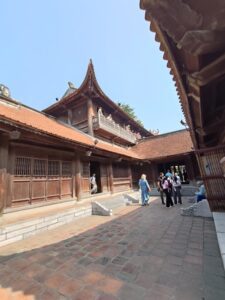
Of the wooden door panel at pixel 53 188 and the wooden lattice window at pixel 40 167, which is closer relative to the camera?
the wooden lattice window at pixel 40 167

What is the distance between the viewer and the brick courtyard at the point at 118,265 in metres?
2.43

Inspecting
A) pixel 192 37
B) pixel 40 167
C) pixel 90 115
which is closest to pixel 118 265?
pixel 192 37

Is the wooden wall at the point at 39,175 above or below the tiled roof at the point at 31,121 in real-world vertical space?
below

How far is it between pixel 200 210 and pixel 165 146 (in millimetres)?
12022

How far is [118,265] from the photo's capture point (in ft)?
10.4

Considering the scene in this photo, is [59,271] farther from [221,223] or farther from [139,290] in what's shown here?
[221,223]

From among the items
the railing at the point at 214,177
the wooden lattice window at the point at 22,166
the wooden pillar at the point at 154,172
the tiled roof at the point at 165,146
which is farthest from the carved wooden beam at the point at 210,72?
the wooden pillar at the point at 154,172

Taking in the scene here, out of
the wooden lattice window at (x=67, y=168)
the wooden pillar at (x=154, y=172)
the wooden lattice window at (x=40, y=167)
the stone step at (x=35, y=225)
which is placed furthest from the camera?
the wooden pillar at (x=154, y=172)

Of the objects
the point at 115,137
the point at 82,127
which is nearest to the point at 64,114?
the point at 82,127

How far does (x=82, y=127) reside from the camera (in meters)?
14.4

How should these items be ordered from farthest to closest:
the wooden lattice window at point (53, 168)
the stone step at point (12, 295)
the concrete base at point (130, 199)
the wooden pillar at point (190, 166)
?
the wooden pillar at point (190, 166) < the concrete base at point (130, 199) < the wooden lattice window at point (53, 168) < the stone step at point (12, 295)

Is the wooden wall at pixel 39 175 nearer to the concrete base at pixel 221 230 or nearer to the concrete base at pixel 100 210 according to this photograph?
the concrete base at pixel 100 210

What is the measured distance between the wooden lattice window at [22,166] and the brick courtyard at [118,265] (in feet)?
7.75

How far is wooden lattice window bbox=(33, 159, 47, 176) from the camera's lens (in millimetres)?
6722
